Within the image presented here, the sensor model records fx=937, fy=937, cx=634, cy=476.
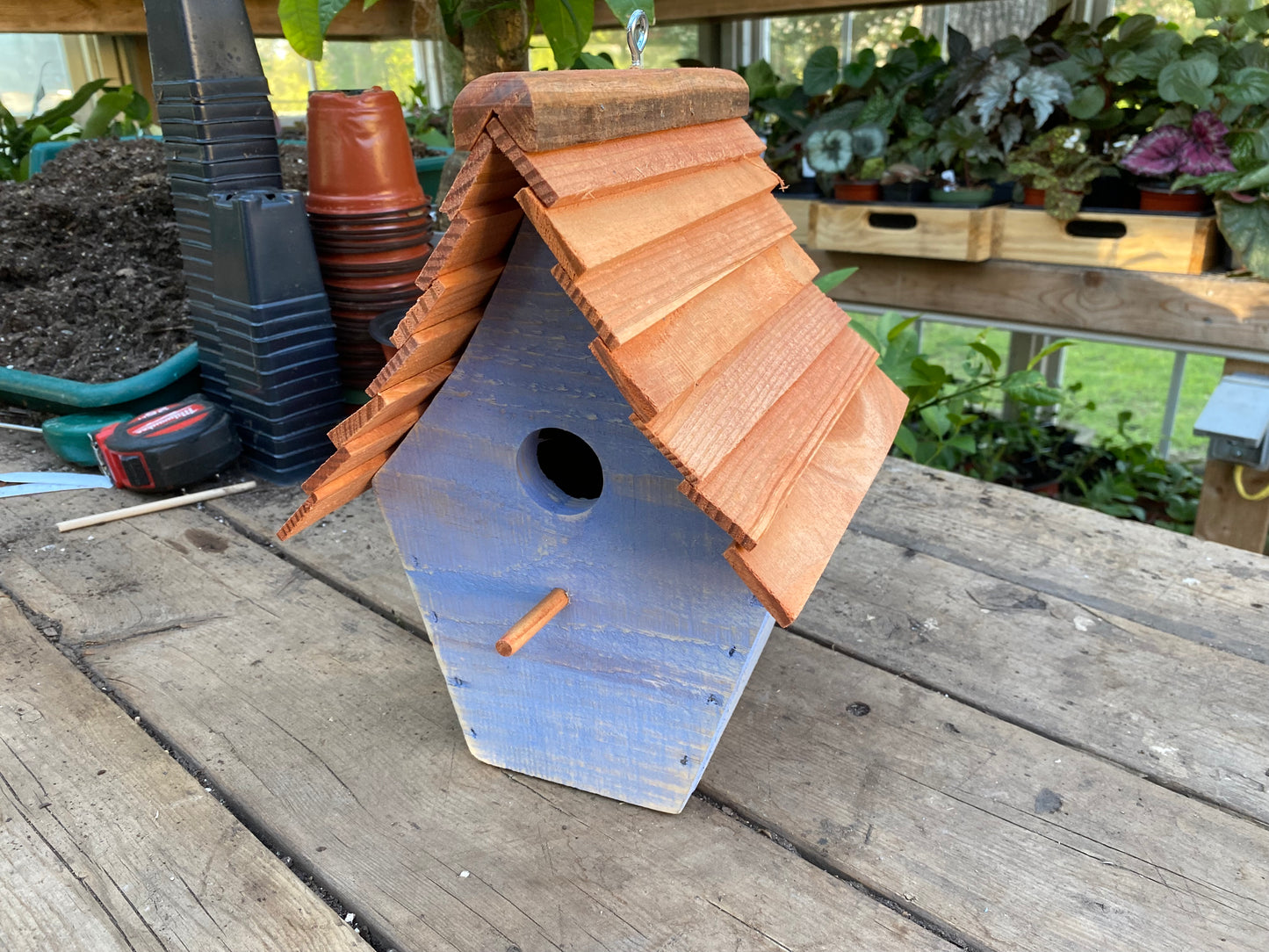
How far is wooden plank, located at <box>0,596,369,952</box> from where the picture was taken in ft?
2.29

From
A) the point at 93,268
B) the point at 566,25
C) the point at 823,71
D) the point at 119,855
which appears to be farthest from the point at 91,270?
the point at 823,71

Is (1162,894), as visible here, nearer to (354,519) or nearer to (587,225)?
(587,225)

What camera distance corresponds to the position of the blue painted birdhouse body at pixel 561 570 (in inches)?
27.9

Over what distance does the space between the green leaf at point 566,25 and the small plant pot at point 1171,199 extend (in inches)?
52.9

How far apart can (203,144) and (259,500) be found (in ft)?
1.80

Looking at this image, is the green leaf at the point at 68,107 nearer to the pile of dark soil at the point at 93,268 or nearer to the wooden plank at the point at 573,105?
the pile of dark soil at the point at 93,268

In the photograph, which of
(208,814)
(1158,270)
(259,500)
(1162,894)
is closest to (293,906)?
(208,814)

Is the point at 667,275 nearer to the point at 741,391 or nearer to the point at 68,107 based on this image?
the point at 741,391

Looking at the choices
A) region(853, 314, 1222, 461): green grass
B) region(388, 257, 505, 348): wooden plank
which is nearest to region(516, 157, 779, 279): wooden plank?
region(388, 257, 505, 348): wooden plank

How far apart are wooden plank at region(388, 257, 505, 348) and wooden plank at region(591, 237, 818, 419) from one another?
0.13 meters

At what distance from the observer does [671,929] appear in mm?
706

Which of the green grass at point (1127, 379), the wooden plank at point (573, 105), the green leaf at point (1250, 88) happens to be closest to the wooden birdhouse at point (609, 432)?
the wooden plank at point (573, 105)

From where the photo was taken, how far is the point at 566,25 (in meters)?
1.89

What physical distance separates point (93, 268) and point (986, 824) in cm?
199
